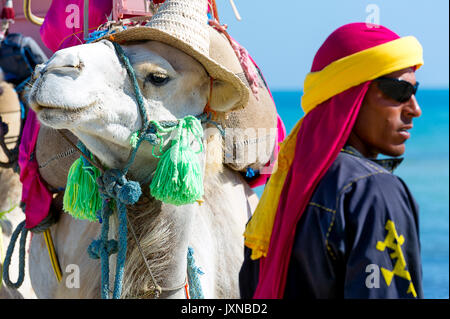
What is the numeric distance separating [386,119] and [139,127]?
0.96 metres

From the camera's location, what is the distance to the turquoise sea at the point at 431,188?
11.6 metres

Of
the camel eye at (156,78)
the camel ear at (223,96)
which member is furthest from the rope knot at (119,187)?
the camel ear at (223,96)

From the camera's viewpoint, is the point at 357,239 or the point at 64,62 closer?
the point at 357,239

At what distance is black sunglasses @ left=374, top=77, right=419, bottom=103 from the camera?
7.61 ft

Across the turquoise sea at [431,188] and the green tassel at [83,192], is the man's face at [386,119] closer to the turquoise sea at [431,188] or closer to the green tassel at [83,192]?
the green tassel at [83,192]

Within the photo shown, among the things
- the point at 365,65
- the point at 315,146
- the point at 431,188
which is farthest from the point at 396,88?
the point at 431,188

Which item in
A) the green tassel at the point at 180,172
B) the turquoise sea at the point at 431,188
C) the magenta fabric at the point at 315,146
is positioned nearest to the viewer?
the magenta fabric at the point at 315,146

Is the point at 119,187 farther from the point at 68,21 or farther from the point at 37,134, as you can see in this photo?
the point at 68,21

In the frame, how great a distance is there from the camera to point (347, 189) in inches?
86.4

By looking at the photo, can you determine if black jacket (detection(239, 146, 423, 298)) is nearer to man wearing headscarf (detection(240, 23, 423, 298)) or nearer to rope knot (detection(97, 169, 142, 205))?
man wearing headscarf (detection(240, 23, 423, 298))

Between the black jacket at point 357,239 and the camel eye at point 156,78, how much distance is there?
92 centimetres

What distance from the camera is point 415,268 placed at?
216 centimetres

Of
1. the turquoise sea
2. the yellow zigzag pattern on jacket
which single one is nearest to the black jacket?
the yellow zigzag pattern on jacket
